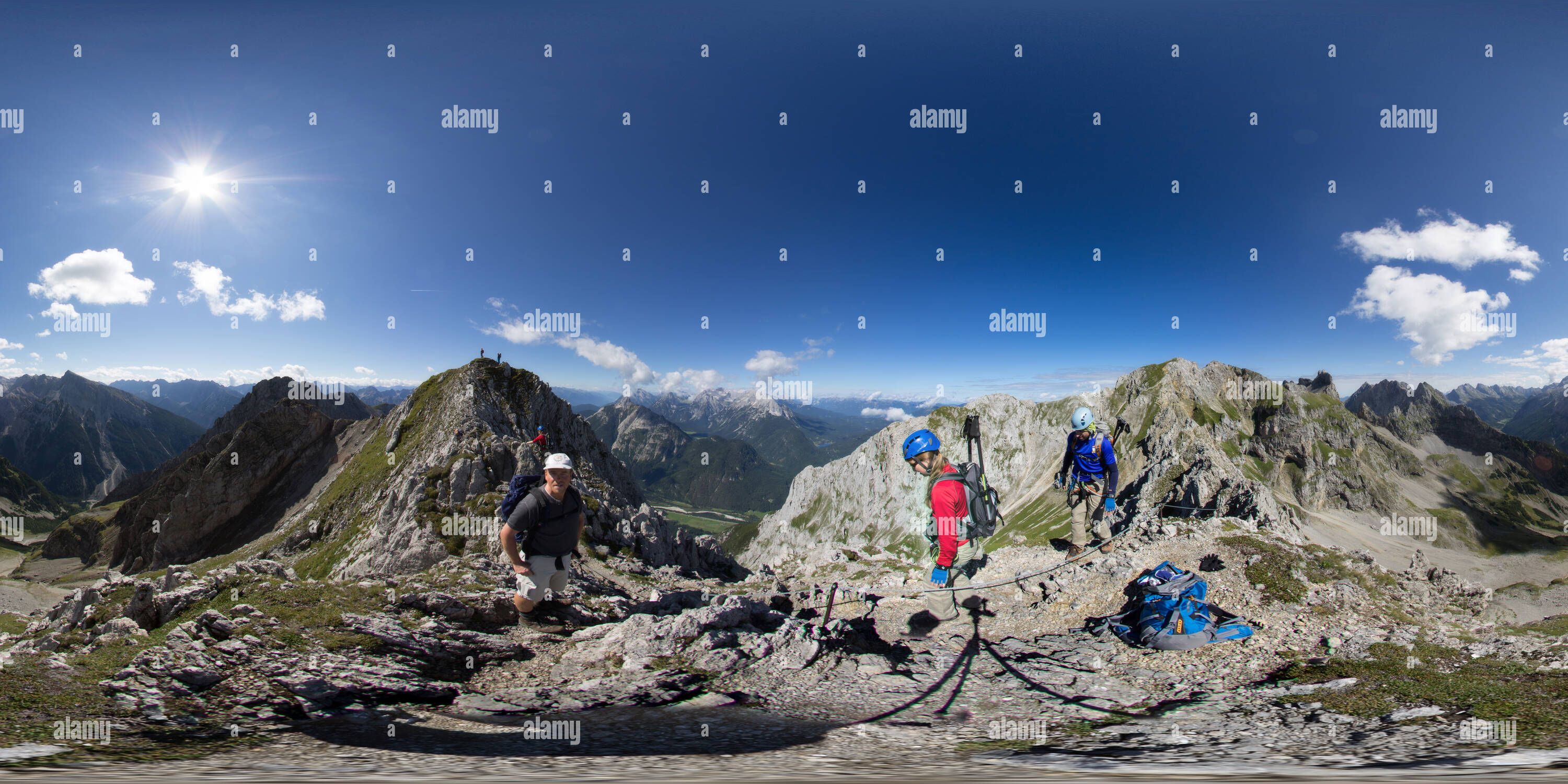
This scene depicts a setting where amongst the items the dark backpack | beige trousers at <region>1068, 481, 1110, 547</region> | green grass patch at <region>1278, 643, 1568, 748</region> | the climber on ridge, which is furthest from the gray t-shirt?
beige trousers at <region>1068, 481, 1110, 547</region>

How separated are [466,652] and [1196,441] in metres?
150

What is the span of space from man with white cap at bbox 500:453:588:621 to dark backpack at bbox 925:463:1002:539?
8.10 meters

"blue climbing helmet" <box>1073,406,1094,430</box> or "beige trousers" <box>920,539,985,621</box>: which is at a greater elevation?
"blue climbing helmet" <box>1073,406,1094,430</box>

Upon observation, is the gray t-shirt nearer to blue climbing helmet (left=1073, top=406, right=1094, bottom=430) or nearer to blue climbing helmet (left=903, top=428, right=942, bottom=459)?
blue climbing helmet (left=903, top=428, right=942, bottom=459)

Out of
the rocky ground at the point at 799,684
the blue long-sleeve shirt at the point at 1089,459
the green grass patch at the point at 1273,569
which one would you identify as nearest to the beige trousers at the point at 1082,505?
the blue long-sleeve shirt at the point at 1089,459

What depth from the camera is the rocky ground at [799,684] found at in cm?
704

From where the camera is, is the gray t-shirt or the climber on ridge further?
the climber on ridge

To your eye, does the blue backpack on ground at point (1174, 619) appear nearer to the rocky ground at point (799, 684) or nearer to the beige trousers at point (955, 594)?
the rocky ground at point (799, 684)

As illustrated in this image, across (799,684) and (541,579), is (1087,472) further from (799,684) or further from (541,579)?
(541,579)

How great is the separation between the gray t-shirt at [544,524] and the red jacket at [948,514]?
7886 mm

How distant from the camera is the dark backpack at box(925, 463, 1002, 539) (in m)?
12.6

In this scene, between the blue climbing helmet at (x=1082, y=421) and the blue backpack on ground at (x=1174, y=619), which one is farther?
the blue climbing helmet at (x=1082, y=421)

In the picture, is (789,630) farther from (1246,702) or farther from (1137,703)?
(1246,702)

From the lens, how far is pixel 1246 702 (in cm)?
1016
